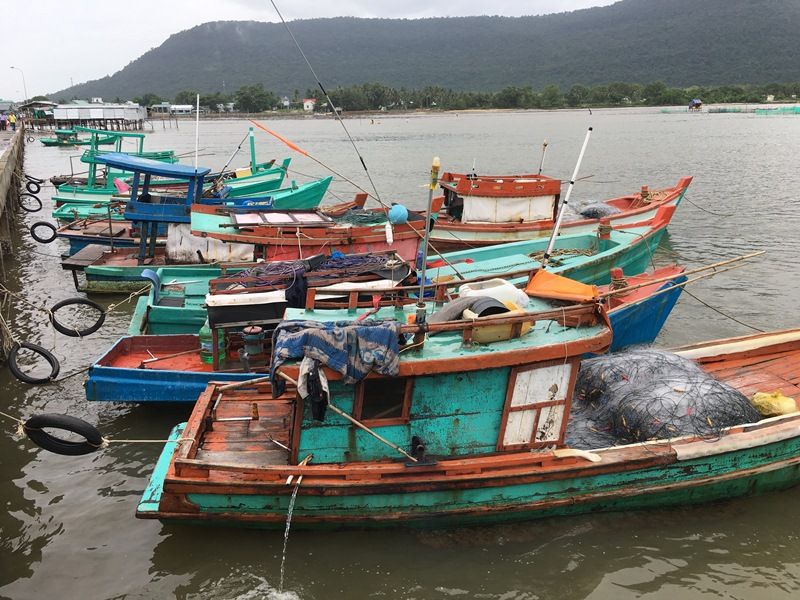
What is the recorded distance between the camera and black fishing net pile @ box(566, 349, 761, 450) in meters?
7.48

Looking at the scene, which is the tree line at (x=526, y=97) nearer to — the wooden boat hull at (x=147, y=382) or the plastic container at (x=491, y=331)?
the wooden boat hull at (x=147, y=382)

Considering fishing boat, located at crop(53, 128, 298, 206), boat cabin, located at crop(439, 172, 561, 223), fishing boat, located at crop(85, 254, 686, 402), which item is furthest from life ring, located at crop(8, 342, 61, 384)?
boat cabin, located at crop(439, 172, 561, 223)

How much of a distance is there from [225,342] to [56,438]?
2907mm

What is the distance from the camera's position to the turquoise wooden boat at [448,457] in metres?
6.53

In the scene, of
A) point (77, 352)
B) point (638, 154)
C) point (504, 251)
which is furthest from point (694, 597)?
point (638, 154)

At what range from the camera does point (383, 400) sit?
261 inches

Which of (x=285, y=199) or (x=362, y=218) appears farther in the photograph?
(x=285, y=199)

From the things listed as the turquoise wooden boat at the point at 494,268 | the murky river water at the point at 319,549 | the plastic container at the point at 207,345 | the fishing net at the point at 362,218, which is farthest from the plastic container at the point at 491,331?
the fishing net at the point at 362,218

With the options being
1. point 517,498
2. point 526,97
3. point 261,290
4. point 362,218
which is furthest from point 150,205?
point 526,97

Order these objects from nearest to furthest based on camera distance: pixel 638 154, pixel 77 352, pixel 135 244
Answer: pixel 77 352
pixel 135 244
pixel 638 154

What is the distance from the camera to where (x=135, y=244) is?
1741 centimetres

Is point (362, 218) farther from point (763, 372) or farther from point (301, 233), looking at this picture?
point (763, 372)

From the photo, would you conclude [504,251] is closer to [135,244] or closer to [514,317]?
[514,317]

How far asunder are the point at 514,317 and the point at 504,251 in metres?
8.05
